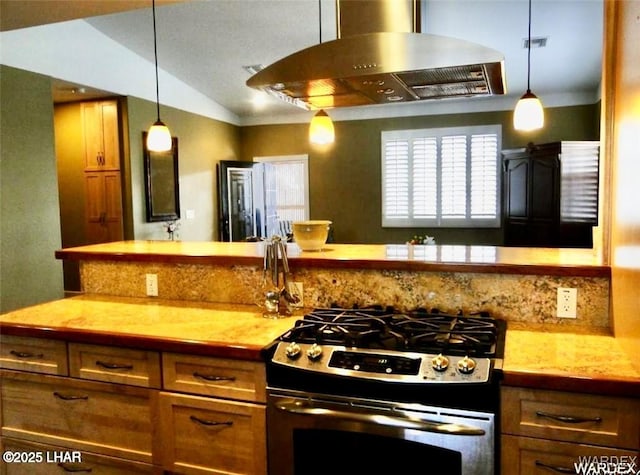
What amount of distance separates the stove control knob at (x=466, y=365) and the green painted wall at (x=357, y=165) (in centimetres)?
575

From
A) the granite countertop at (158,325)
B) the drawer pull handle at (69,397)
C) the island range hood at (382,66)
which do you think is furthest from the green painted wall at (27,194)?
the island range hood at (382,66)

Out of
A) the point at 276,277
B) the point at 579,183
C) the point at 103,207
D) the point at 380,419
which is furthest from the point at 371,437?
the point at 103,207

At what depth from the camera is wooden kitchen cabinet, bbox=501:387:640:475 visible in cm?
131

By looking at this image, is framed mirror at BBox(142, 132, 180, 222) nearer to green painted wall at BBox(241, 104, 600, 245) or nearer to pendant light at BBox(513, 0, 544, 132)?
green painted wall at BBox(241, 104, 600, 245)

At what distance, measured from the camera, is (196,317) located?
6.76 ft

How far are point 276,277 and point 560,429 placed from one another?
1.19 m

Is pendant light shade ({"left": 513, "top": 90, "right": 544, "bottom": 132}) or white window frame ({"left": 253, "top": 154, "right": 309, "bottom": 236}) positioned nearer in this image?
pendant light shade ({"left": 513, "top": 90, "right": 544, "bottom": 132})

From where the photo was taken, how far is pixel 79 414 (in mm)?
1928

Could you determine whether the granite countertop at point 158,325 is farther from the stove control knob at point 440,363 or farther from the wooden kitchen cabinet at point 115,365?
the stove control knob at point 440,363

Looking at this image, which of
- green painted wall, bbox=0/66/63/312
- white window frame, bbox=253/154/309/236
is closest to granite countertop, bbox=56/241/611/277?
green painted wall, bbox=0/66/63/312

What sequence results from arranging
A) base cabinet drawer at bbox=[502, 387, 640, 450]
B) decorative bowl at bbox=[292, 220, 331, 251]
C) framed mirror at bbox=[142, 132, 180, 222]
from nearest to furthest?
base cabinet drawer at bbox=[502, 387, 640, 450] → decorative bowl at bbox=[292, 220, 331, 251] → framed mirror at bbox=[142, 132, 180, 222]

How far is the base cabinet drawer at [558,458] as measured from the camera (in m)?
1.31

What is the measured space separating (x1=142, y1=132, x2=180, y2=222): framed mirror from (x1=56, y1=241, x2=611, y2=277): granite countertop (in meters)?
3.32

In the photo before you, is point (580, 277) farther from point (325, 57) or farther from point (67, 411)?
point (67, 411)
